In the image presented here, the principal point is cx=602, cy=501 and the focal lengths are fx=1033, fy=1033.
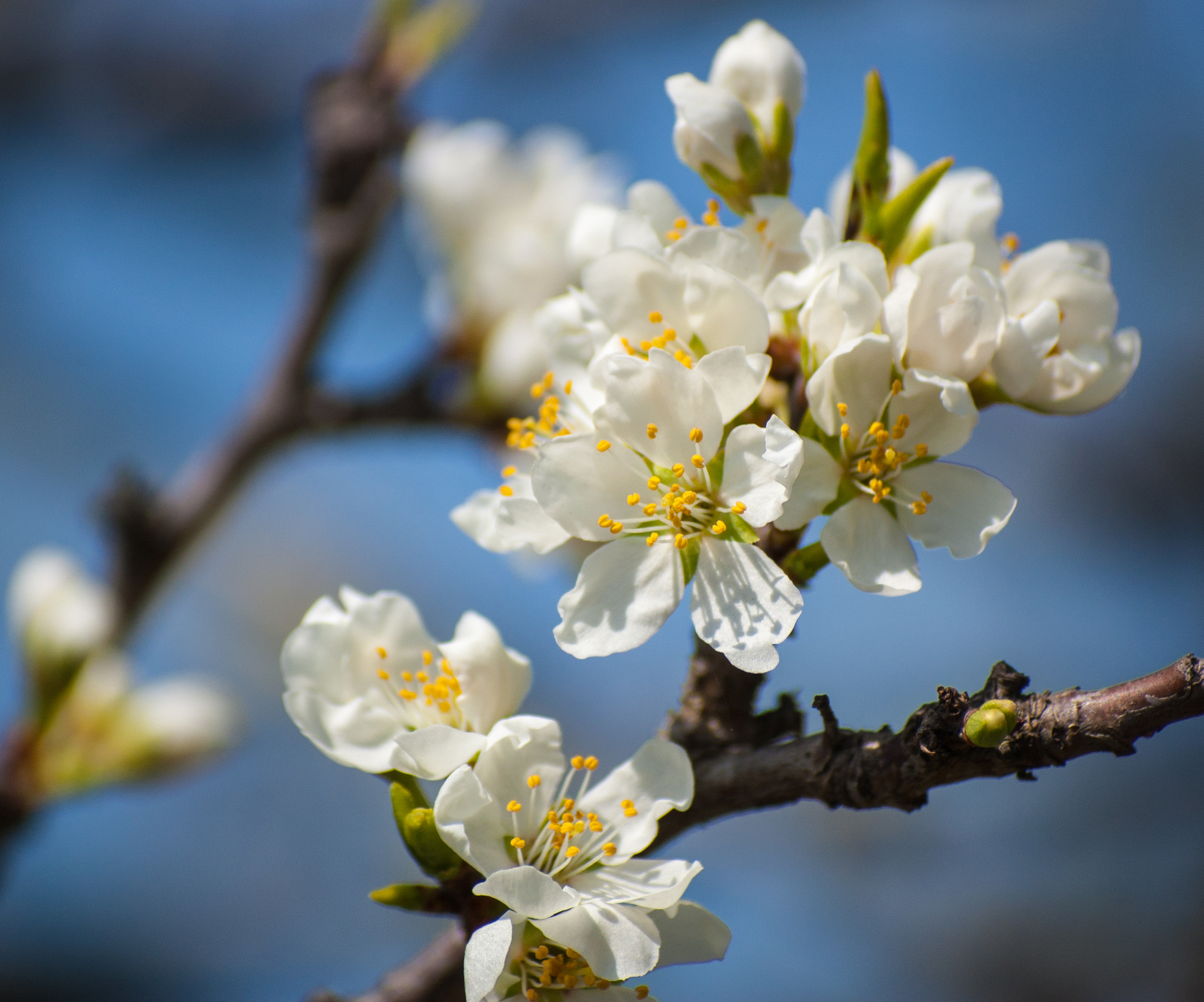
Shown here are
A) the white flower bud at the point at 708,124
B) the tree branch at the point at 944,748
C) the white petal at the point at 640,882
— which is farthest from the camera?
the white flower bud at the point at 708,124

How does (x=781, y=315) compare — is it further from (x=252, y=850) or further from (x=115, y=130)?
(x=252, y=850)

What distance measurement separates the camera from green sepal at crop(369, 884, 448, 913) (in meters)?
1.16

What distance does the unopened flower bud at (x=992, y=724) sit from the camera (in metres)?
0.95

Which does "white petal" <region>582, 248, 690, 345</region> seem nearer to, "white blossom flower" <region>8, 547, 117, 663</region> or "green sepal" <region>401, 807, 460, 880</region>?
"green sepal" <region>401, 807, 460, 880</region>

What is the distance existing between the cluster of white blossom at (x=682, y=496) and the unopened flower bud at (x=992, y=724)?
6.8 inches

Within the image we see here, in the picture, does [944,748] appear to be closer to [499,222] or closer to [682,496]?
[682,496]

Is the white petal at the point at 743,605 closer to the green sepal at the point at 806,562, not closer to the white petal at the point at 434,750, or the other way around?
the green sepal at the point at 806,562

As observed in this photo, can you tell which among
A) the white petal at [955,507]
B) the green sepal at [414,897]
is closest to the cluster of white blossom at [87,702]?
the green sepal at [414,897]

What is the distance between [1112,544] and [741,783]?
3853mm

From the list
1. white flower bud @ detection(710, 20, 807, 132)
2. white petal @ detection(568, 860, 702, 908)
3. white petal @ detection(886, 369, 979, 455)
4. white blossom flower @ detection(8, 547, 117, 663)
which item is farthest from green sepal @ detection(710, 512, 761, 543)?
white blossom flower @ detection(8, 547, 117, 663)

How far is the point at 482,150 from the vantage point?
288 cm

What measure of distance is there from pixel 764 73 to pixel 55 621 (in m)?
2.07

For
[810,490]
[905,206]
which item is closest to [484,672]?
[810,490]

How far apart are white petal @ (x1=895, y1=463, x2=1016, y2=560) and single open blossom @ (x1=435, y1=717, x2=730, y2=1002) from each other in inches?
15.3
